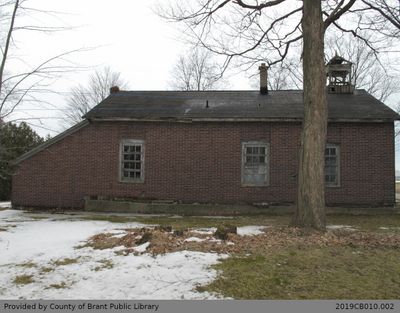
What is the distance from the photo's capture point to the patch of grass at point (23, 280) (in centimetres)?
637

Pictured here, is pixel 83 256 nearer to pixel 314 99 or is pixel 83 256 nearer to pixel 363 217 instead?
pixel 314 99

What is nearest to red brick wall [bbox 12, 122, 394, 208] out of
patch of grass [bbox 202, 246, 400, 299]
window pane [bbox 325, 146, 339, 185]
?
window pane [bbox 325, 146, 339, 185]

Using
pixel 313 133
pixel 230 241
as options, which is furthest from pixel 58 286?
pixel 313 133

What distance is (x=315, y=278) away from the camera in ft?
21.1

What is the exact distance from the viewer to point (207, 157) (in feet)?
55.8

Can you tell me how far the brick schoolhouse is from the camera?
16562mm

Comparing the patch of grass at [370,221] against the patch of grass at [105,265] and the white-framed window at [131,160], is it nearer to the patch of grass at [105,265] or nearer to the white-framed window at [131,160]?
the patch of grass at [105,265]

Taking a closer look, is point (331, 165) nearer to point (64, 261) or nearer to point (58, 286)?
point (64, 261)

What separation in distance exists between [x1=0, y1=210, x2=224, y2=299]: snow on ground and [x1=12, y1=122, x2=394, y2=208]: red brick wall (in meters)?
7.89

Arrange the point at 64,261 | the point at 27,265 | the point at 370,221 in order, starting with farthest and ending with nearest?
the point at 370,221, the point at 64,261, the point at 27,265

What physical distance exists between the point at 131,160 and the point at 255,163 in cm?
530

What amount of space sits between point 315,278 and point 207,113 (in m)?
11.6
